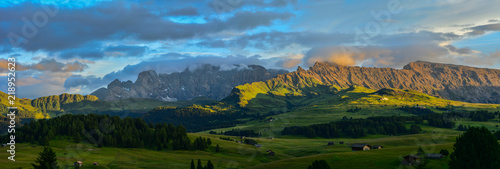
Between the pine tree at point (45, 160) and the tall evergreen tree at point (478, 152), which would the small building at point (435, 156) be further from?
the pine tree at point (45, 160)

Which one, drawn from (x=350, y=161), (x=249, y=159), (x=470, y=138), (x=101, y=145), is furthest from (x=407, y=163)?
(x=101, y=145)

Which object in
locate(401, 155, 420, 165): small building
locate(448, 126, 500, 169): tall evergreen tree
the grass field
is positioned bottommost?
the grass field

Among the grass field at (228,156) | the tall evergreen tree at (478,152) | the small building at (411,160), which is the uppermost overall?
the tall evergreen tree at (478,152)

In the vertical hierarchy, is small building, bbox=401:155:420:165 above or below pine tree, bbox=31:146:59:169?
below

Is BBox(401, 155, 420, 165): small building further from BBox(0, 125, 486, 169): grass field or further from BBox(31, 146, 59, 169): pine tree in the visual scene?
BBox(31, 146, 59, 169): pine tree

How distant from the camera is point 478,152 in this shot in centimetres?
6769

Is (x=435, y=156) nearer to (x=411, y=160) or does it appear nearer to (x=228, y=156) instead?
(x=411, y=160)

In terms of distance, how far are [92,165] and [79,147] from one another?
186 feet

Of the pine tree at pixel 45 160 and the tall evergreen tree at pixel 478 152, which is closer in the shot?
the tall evergreen tree at pixel 478 152

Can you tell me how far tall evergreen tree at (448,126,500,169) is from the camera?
66.2m

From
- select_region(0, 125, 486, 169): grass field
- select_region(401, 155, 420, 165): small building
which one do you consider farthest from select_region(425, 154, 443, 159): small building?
select_region(401, 155, 420, 165): small building

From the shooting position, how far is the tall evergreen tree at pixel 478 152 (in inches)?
2608

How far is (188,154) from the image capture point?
182125 millimetres

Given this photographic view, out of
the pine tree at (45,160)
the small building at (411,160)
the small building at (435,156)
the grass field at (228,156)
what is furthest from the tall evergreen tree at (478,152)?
the pine tree at (45,160)
